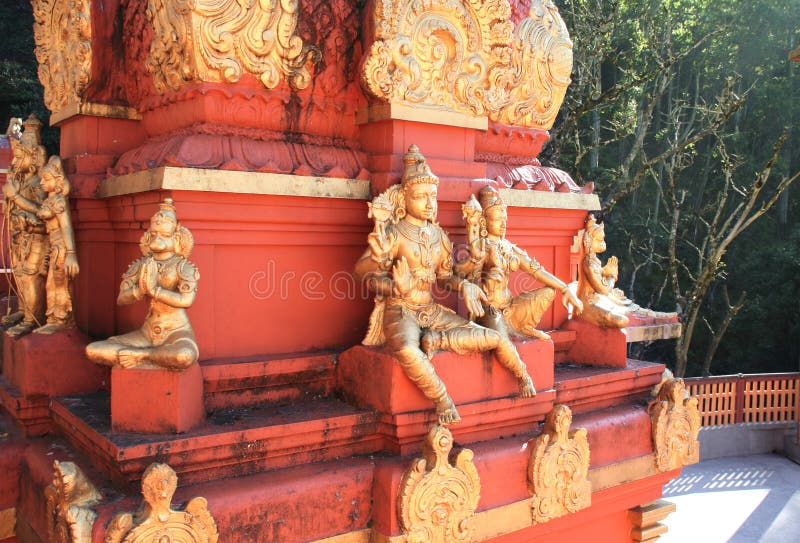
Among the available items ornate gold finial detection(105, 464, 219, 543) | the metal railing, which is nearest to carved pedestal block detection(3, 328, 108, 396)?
ornate gold finial detection(105, 464, 219, 543)

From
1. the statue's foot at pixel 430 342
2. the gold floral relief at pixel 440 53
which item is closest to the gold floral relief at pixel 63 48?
the gold floral relief at pixel 440 53

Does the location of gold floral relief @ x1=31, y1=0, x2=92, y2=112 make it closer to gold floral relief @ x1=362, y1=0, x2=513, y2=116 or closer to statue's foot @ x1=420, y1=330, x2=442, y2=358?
gold floral relief @ x1=362, y1=0, x2=513, y2=116

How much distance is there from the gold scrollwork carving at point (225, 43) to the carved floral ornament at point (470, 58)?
0.47m

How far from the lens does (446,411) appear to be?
11.1 feet

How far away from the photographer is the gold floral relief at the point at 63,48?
4.09 metres

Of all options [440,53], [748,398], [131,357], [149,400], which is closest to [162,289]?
[131,357]

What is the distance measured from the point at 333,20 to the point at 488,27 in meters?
1.01

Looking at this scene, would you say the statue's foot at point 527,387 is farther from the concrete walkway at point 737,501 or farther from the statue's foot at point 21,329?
the concrete walkway at point 737,501

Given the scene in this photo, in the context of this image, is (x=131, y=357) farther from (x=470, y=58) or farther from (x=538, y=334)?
(x=470, y=58)

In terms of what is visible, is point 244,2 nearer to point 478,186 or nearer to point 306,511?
point 478,186

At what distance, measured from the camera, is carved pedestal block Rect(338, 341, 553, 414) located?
3430mm

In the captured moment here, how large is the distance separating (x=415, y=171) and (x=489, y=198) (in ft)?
1.93

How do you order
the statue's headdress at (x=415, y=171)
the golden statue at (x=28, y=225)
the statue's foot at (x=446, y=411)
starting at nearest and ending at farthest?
the statue's foot at (x=446, y=411) < the statue's headdress at (x=415, y=171) < the golden statue at (x=28, y=225)

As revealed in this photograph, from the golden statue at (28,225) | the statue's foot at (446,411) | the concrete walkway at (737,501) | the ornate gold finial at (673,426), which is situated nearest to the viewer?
the statue's foot at (446,411)
